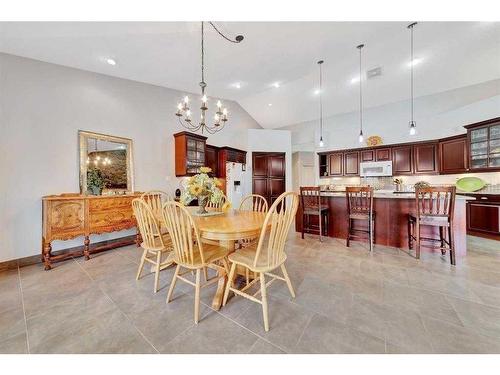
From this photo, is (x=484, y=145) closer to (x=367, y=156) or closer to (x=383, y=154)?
(x=383, y=154)

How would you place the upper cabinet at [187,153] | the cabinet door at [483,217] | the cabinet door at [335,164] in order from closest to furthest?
the cabinet door at [483,217] → the upper cabinet at [187,153] → the cabinet door at [335,164]

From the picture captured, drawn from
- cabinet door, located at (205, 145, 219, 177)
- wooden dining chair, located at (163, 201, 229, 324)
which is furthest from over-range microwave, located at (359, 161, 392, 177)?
wooden dining chair, located at (163, 201, 229, 324)

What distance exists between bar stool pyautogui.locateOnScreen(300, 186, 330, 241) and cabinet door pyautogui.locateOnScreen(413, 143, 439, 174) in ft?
10.1

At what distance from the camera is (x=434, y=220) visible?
8.78 feet

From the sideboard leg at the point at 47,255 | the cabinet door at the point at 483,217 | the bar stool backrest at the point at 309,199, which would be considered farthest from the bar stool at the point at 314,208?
the sideboard leg at the point at 47,255

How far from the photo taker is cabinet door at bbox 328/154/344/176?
19.5 feet

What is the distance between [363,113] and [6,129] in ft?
24.2

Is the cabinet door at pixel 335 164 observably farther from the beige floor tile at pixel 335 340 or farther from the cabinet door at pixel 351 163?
the beige floor tile at pixel 335 340

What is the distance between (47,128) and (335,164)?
6457mm

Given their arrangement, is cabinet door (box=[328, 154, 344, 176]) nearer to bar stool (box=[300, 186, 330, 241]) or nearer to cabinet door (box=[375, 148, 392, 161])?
cabinet door (box=[375, 148, 392, 161])

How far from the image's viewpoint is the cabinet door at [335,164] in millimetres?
5949

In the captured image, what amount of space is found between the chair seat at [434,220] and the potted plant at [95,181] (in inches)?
195

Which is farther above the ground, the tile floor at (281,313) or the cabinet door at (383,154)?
the cabinet door at (383,154)

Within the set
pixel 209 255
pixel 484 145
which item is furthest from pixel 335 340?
pixel 484 145
